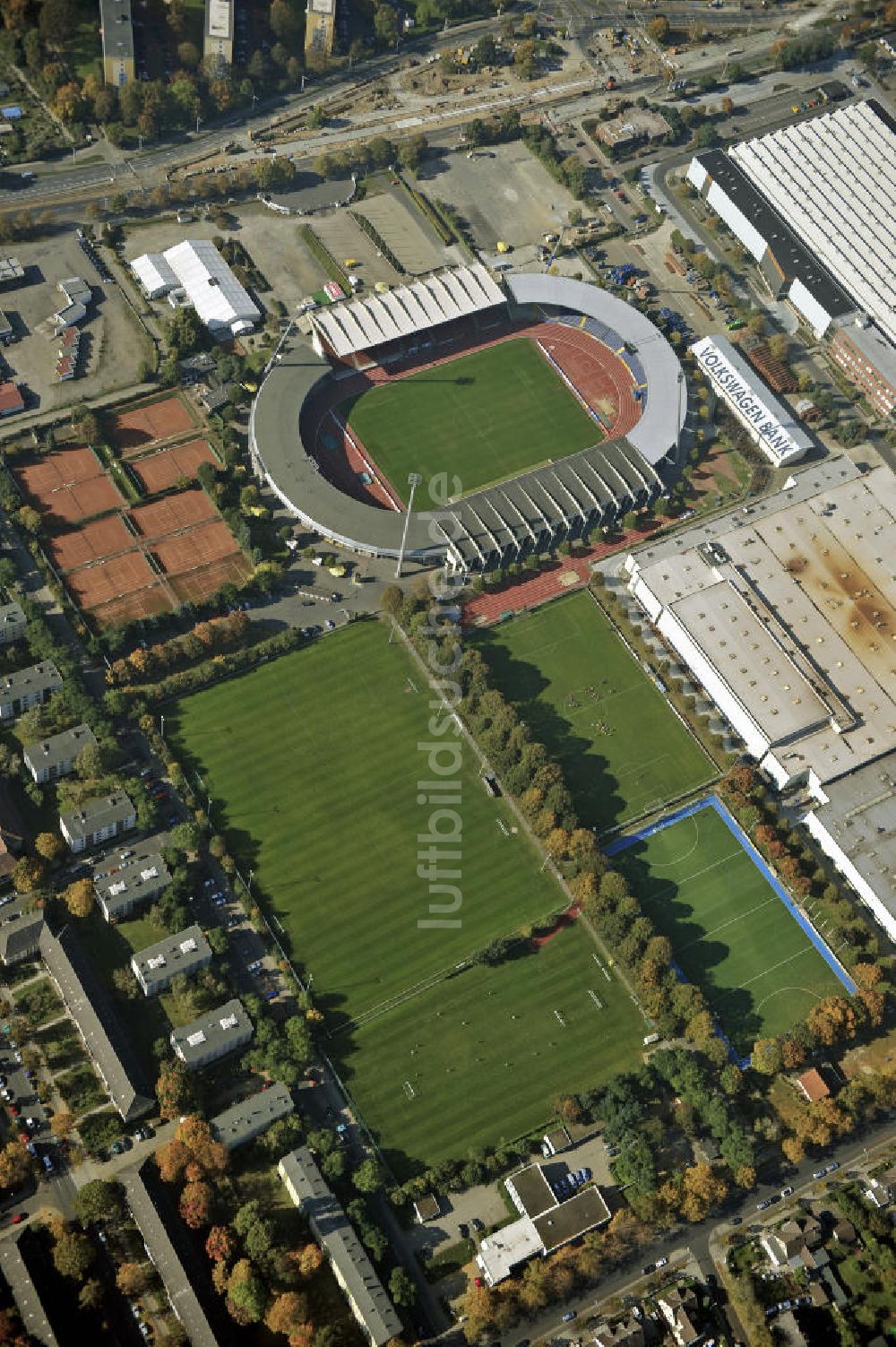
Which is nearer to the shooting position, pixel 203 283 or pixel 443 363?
pixel 203 283

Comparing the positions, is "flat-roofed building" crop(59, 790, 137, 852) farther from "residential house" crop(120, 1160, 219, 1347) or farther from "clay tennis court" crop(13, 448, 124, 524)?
"clay tennis court" crop(13, 448, 124, 524)

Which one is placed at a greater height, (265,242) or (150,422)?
(265,242)

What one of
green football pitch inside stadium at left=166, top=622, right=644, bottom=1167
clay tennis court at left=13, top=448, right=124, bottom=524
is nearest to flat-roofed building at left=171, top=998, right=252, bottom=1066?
green football pitch inside stadium at left=166, top=622, right=644, bottom=1167

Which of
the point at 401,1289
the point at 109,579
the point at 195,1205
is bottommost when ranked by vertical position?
the point at 401,1289

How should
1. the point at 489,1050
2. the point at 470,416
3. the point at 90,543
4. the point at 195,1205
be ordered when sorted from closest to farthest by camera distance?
the point at 195,1205
the point at 489,1050
the point at 90,543
the point at 470,416

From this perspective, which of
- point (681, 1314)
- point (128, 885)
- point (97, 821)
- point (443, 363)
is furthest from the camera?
point (443, 363)

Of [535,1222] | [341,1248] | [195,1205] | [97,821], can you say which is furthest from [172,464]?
[535,1222]

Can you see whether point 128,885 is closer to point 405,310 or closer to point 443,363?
point 443,363
